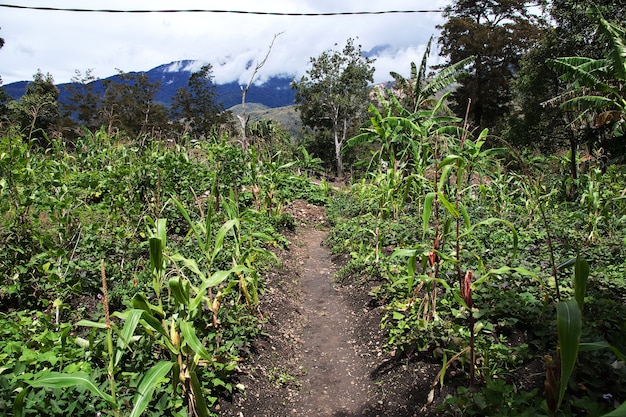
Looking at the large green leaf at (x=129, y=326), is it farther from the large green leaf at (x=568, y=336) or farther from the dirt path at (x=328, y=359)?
the large green leaf at (x=568, y=336)

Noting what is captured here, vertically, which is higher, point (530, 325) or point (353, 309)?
point (530, 325)

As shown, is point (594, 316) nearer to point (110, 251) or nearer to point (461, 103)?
point (110, 251)

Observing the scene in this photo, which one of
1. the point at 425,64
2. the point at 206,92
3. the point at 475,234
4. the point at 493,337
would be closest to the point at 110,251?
the point at 493,337

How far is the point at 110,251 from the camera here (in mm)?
3957

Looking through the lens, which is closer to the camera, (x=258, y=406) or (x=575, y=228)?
(x=258, y=406)

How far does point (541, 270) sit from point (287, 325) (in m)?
2.56

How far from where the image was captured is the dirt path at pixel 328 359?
2701 millimetres

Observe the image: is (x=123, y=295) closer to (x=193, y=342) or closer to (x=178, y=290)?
(x=178, y=290)

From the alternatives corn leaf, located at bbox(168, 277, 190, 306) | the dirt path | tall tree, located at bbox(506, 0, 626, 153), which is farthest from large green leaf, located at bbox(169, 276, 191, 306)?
tall tree, located at bbox(506, 0, 626, 153)

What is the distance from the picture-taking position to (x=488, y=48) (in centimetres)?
2408

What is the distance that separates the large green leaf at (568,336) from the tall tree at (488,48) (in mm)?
24928

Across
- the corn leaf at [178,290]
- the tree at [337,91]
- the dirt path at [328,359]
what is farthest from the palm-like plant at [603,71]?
the tree at [337,91]

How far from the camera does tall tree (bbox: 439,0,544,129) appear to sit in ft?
78.4

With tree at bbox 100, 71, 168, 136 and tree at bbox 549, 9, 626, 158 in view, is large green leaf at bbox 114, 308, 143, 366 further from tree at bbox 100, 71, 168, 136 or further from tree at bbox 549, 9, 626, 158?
tree at bbox 100, 71, 168, 136
